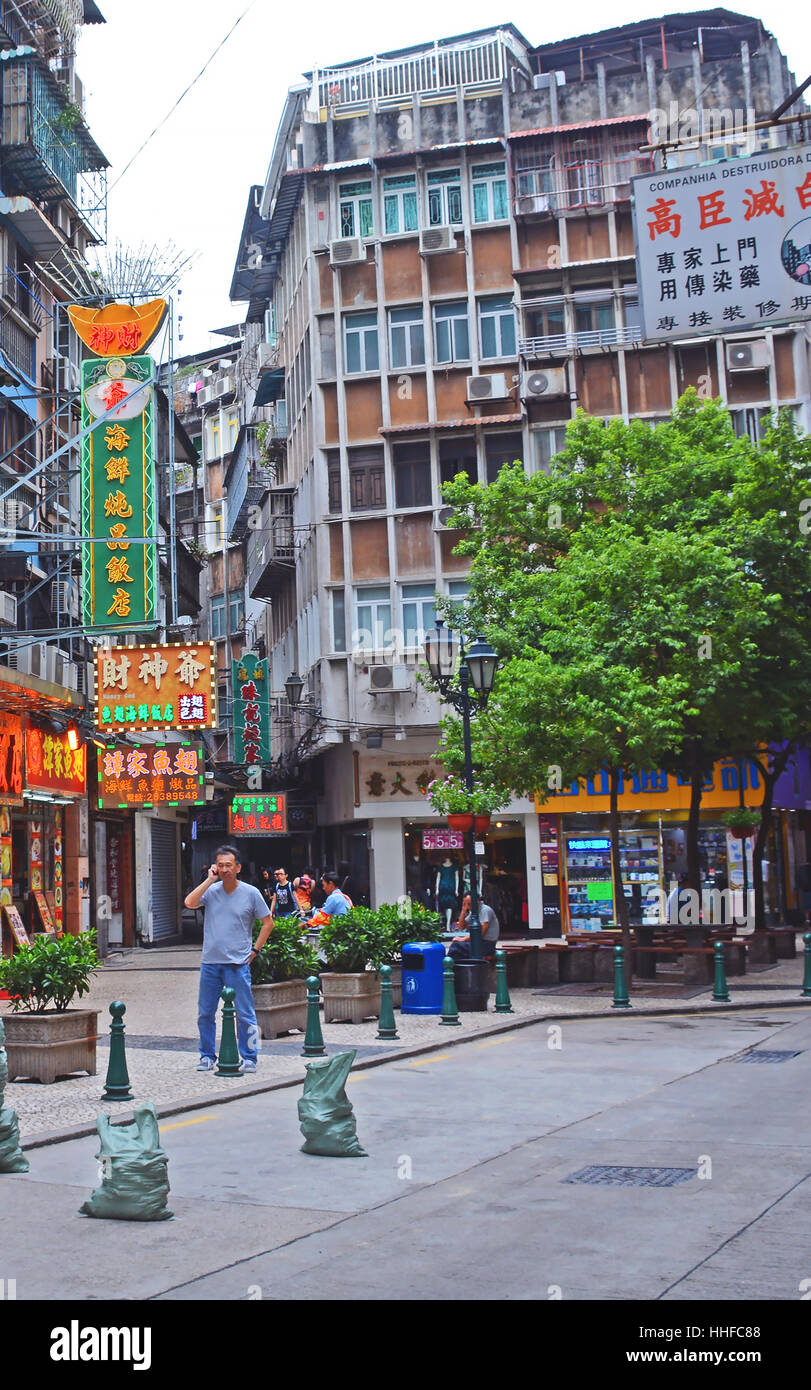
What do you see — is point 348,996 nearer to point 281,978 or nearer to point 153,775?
point 281,978

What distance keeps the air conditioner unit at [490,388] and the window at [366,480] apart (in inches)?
111

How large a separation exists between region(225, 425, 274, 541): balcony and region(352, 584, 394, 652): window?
8.26 meters

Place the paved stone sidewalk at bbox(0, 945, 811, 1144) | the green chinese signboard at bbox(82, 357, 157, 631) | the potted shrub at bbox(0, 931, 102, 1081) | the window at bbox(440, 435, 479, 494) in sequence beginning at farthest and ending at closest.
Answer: the window at bbox(440, 435, 479, 494) → the green chinese signboard at bbox(82, 357, 157, 631) → the potted shrub at bbox(0, 931, 102, 1081) → the paved stone sidewalk at bbox(0, 945, 811, 1144)

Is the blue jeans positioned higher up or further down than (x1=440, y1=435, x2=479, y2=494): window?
further down

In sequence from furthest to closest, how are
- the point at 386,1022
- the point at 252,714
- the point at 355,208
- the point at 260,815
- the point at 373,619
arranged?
the point at 252,714, the point at 355,208, the point at 260,815, the point at 373,619, the point at 386,1022

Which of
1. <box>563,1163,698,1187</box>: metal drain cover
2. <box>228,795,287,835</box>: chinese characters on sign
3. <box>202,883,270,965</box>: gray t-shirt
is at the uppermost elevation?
<box>228,795,287,835</box>: chinese characters on sign

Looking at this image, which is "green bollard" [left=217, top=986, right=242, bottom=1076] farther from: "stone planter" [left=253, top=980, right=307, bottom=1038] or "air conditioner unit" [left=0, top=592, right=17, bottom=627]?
"air conditioner unit" [left=0, top=592, right=17, bottom=627]

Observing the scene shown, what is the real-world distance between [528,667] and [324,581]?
648 inches

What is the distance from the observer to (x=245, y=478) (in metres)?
51.1

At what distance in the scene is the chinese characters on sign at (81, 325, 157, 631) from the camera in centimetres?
2384

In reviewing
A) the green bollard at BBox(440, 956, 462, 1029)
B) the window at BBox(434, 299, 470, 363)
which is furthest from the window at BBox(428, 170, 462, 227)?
the green bollard at BBox(440, 956, 462, 1029)

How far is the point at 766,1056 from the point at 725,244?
759cm

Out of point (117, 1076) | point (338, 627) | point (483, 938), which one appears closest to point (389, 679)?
point (338, 627)

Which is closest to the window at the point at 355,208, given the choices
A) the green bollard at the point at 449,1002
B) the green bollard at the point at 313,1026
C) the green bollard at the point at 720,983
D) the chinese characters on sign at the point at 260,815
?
the chinese characters on sign at the point at 260,815
